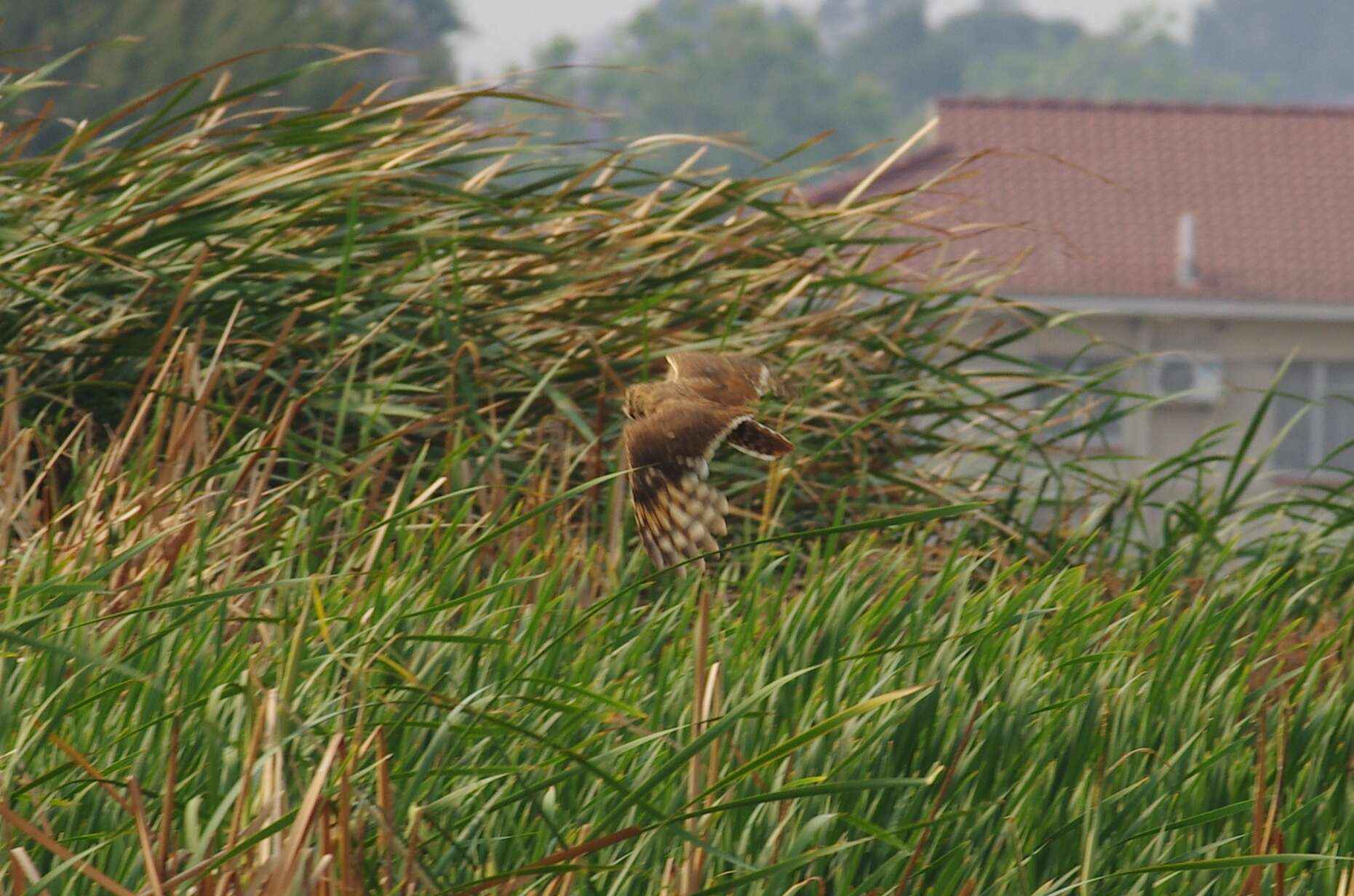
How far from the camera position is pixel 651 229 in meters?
3.78

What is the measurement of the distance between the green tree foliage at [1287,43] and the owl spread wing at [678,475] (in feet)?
583

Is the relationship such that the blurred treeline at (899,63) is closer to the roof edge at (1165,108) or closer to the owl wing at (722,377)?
the roof edge at (1165,108)

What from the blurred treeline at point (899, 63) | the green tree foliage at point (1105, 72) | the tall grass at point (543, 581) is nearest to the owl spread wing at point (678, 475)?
the tall grass at point (543, 581)

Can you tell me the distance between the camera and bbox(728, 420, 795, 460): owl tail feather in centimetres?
232

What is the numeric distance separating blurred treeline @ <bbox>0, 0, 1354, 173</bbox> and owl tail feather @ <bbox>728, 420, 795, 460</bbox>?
1006mm

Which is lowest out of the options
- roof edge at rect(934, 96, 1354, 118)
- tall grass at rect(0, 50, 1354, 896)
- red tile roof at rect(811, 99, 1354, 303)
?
red tile roof at rect(811, 99, 1354, 303)

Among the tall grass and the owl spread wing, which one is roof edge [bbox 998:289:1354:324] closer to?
the tall grass

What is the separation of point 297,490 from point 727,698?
1134 mm

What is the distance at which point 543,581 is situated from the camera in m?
2.66

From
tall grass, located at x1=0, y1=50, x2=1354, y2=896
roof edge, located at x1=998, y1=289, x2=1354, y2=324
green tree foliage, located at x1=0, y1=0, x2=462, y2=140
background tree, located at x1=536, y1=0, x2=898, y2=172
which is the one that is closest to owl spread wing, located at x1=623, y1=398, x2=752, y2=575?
tall grass, located at x1=0, y1=50, x2=1354, y2=896

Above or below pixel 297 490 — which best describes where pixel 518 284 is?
above

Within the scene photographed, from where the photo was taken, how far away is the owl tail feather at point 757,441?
2.32m

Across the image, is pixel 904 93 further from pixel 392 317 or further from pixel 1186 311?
pixel 392 317

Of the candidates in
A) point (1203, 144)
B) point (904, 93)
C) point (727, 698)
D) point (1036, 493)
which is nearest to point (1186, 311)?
point (1203, 144)
